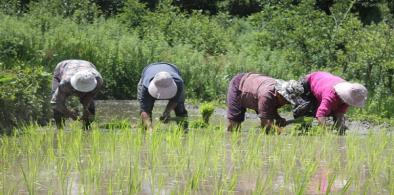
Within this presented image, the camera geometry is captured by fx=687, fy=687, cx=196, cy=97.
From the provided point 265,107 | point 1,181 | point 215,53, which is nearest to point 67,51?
point 215,53

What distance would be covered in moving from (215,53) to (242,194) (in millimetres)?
10892

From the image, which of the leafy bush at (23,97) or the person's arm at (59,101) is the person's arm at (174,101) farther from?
the leafy bush at (23,97)

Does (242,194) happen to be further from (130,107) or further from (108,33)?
(108,33)

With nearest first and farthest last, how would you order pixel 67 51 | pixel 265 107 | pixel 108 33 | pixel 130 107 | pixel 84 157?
pixel 84 157 < pixel 265 107 < pixel 130 107 < pixel 67 51 < pixel 108 33

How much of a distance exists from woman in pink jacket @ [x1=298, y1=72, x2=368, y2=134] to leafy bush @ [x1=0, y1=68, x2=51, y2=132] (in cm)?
315

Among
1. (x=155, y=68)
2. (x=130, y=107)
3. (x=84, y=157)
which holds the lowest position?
(x=130, y=107)

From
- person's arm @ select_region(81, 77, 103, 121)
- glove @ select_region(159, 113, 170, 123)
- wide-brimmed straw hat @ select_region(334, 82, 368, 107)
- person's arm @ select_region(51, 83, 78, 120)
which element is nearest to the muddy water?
person's arm @ select_region(81, 77, 103, 121)

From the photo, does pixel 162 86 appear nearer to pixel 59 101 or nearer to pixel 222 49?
pixel 59 101

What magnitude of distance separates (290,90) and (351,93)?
23.1 inches

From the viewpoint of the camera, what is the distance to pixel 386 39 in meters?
11.9

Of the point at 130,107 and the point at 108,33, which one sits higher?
the point at 108,33

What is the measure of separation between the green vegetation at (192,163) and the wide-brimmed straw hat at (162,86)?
44 centimetres

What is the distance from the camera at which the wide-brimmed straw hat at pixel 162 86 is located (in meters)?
6.79

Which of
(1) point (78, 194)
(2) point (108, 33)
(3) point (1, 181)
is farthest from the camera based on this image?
(2) point (108, 33)
